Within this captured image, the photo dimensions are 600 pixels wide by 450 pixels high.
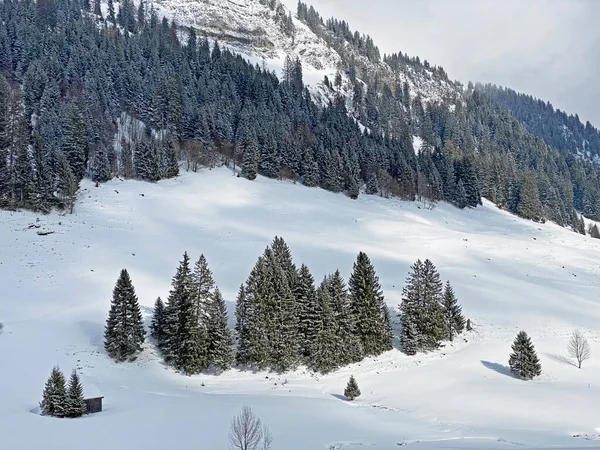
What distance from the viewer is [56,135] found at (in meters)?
92.6

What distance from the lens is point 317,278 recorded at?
190 ft

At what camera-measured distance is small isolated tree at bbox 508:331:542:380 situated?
129ft

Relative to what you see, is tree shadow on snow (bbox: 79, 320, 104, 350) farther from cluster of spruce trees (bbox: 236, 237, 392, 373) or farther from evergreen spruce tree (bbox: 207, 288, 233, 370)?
cluster of spruce trees (bbox: 236, 237, 392, 373)

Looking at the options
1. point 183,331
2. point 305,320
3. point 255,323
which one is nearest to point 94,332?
point 183,331

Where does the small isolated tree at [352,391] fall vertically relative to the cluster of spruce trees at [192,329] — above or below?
below

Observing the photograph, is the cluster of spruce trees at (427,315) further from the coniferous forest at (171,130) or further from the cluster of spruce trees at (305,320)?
the coniferous forest at (171,130)

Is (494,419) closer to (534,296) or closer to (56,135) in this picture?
(534,296)

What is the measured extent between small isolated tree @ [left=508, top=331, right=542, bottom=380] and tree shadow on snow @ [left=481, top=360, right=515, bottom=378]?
604 mm

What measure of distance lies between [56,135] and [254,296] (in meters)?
72.3

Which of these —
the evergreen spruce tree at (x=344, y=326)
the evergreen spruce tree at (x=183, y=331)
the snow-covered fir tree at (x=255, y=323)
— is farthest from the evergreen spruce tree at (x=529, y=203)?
the evergreen spruce tree at (x=183, y=331)

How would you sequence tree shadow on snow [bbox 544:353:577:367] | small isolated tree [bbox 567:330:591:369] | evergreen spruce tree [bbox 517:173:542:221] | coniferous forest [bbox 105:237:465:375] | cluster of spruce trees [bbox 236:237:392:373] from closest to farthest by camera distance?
coniferous forest [bbox 105:237:465:375] < small isolated tree [bbox 567:330:591:369] < cluster of spruce trees [bbox 236:237:392:373] < tree shadow on snow [bbox 544:353:577:367] < evergreen spruce tree [bbox 517:173:542:221]

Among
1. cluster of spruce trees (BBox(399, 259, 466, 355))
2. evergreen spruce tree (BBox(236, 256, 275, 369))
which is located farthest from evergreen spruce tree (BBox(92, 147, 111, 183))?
cluster of spruce trees (BBox(399, 259, 466, 355))

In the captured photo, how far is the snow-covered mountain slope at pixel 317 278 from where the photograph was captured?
24.4 meters

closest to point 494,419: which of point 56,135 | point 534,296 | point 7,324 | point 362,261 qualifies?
point 362,261
